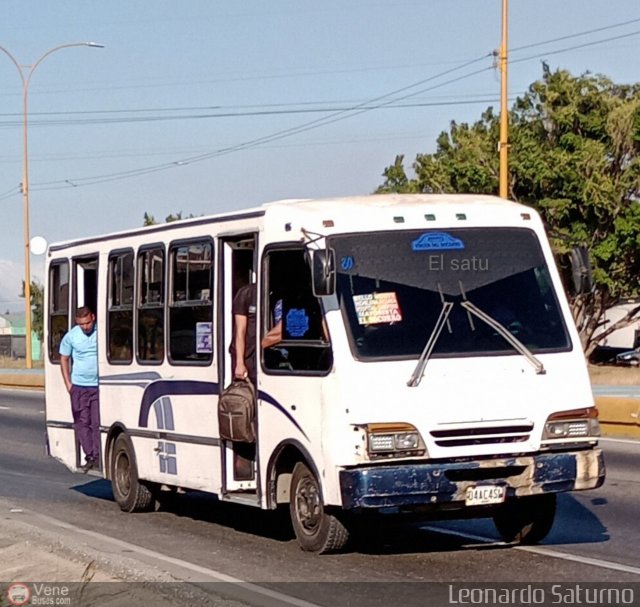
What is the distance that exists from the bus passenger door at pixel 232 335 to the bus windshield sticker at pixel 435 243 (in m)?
1.60

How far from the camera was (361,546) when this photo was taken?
10930mm

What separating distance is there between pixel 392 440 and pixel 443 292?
1.24 m

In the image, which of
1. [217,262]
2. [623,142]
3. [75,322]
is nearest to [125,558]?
[217,262]

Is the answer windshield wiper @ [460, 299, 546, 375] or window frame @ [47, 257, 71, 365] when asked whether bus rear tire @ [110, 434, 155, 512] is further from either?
windshield wiper @ [460, 299, 546, 375]

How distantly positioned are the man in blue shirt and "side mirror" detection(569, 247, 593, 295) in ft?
18.1

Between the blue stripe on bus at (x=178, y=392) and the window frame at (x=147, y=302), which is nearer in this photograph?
the blue stripe on bus at (x=178, y=392)

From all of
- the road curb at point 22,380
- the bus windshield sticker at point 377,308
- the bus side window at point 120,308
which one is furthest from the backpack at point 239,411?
the road curb at point 22,380

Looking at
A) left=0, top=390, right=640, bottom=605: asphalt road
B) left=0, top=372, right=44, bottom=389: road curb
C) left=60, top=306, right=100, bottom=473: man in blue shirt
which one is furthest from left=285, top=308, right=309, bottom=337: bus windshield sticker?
left=0, top=372, right=44, bottom=389: road curb

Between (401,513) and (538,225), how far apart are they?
7.96 ft

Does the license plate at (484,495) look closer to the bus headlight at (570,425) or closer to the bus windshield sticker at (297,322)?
the bus headlight at (570,425)

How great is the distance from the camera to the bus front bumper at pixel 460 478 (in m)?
9.60

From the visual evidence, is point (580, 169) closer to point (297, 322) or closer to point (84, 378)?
point (84, 378)

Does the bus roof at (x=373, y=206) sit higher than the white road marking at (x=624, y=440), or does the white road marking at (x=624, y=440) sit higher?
the bus roof at (x=373, y=206)

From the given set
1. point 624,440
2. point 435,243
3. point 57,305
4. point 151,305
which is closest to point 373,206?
point 435,243
